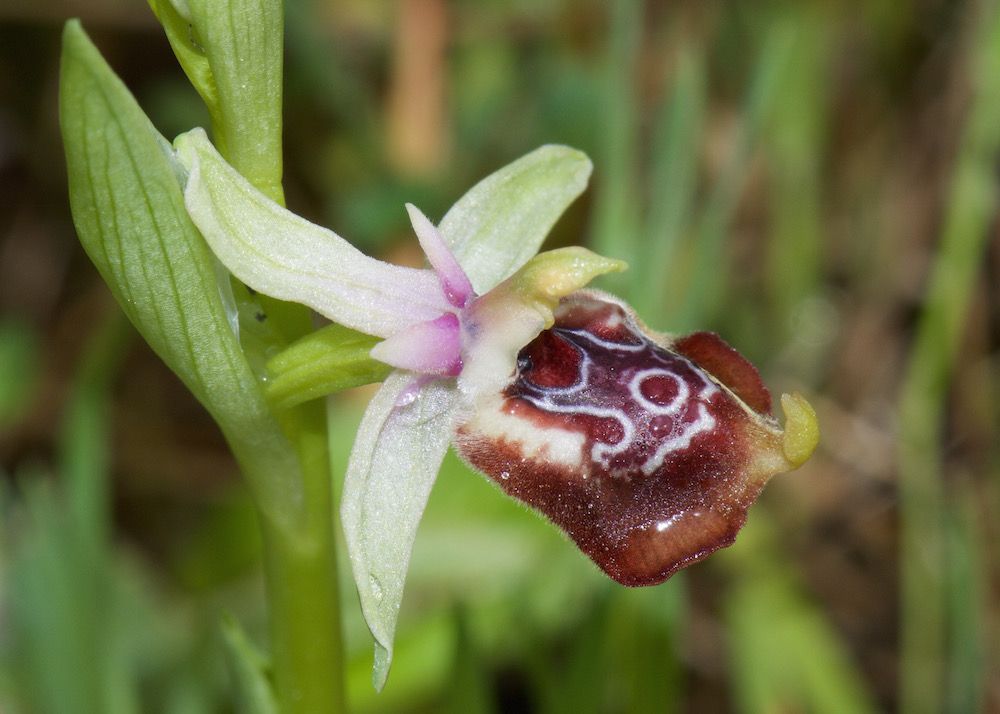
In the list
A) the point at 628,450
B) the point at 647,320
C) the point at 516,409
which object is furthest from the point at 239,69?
→ the point at 647,320

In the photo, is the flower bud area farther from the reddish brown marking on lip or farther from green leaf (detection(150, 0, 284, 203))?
green leaf (detection(150, 0, 284, 203))

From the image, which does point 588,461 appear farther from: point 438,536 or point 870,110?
point 870,110

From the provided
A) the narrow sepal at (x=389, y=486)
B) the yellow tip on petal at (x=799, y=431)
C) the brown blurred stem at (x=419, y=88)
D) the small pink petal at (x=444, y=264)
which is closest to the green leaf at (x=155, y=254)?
the narrow sepal at (x=389, y=486)

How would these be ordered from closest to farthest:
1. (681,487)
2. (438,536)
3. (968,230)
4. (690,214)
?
1. (681,487)
2. (438,536)
3. (968,230)
4. (690,214)

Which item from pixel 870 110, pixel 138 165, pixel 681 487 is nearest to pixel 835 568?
pixel 870 110

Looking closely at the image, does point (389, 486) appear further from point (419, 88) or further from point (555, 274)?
point (419, 88)

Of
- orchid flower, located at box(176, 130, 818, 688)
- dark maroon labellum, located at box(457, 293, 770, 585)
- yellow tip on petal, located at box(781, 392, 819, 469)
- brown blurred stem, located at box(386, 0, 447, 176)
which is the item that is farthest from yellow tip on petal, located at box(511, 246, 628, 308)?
brown blurred stem, located at box(386, 0, 447, 176)

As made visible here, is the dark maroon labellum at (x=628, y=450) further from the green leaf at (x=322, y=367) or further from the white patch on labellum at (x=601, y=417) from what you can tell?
the green leaf at (x=322, y=367)
